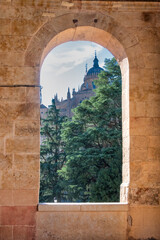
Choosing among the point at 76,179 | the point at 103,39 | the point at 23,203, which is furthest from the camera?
the point at 76,179

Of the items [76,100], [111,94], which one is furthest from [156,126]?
[76,100]

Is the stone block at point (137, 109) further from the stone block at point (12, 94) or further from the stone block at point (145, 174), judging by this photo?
the stone block at point (12, 94)

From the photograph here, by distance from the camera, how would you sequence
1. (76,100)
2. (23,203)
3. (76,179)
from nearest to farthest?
1. (23,203)
2. (76,179)
3. (76,100)

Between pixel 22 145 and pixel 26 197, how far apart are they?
69 centimetres

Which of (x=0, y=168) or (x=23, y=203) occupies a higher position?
(x=0, y=168)

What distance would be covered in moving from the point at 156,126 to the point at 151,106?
29 cm

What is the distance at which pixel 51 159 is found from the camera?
20.2 meters

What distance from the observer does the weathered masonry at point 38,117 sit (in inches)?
171

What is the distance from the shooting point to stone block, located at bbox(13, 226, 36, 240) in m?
4.28

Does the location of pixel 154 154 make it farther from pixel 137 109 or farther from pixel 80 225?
pixel 80 225

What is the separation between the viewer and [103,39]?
5082 mm

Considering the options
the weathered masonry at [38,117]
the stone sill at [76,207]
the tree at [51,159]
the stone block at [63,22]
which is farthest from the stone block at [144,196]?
the tree at [51,159]

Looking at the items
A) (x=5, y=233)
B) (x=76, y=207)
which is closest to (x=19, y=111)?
(x=76, y=207)

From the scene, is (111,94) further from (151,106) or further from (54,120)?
(151,106)
